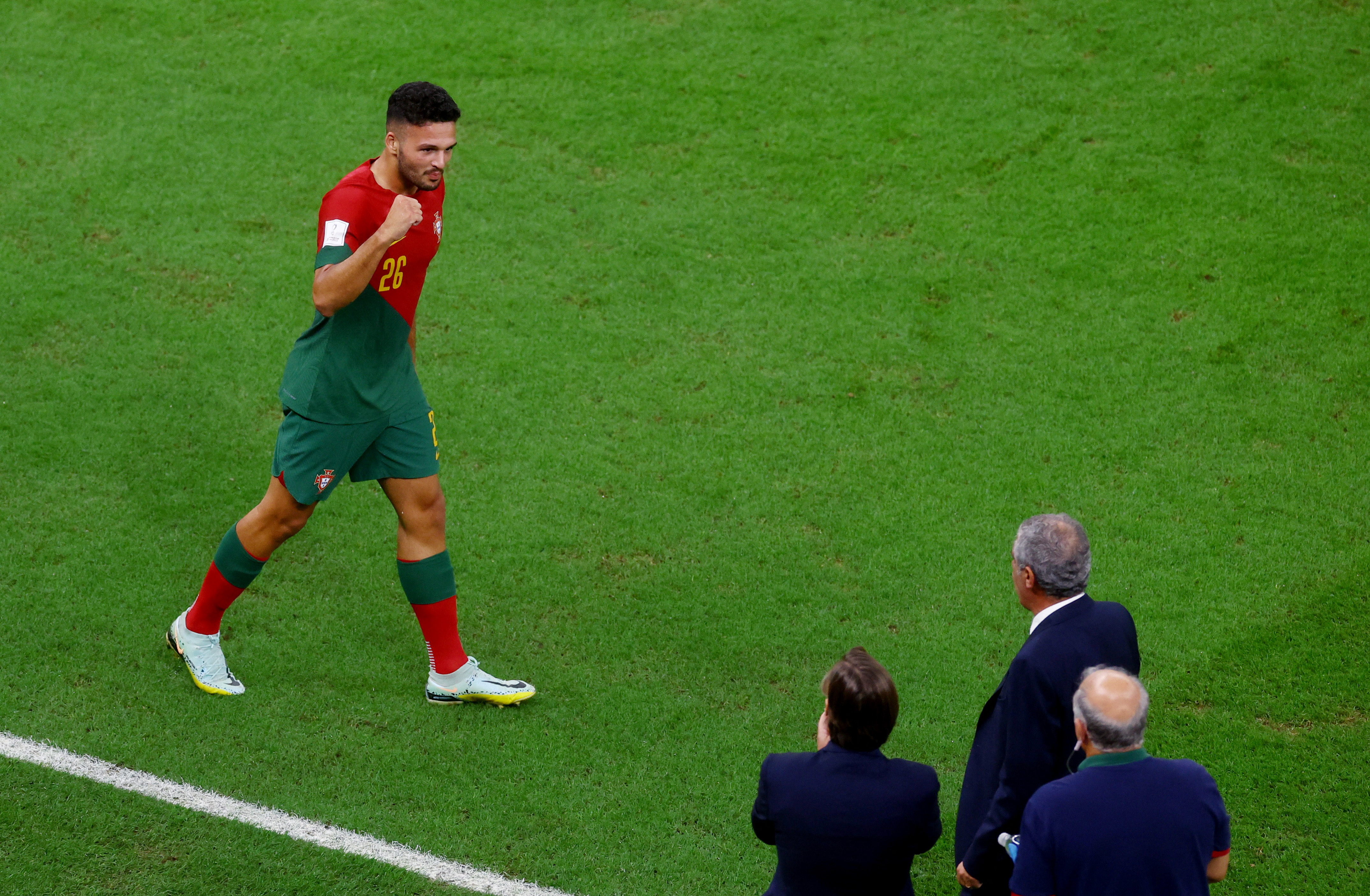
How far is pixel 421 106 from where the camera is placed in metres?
3.96

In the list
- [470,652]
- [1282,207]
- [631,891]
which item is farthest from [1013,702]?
[1282,207]

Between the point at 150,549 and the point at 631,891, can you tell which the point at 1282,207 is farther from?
the point at 150,549

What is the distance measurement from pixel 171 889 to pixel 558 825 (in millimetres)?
1203

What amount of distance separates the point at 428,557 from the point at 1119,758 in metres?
2.59

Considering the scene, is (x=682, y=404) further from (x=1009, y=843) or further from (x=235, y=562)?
(x=1009, y=843)

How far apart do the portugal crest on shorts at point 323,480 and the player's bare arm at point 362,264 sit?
64 centimetres

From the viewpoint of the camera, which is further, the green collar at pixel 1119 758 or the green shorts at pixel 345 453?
the green shorts at pixel 345 453

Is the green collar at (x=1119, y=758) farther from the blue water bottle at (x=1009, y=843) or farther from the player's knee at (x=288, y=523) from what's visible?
the player's knee at (x=288, y=523)

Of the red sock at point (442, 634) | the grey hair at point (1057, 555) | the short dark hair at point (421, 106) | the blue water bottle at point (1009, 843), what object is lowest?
the red sock at point (442, 634)

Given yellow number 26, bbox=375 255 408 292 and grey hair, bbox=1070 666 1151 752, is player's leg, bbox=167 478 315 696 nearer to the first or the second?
yellow number 26, bbox=375 255 408 292

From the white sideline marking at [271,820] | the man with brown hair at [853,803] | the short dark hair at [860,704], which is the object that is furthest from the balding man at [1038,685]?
the white sideline marking at [271,820]

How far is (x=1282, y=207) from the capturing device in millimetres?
7164

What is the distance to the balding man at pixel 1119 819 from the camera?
265 cm

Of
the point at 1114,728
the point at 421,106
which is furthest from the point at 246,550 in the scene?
the point at 1114,728
